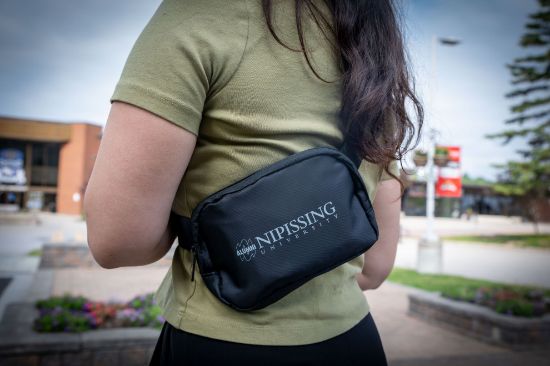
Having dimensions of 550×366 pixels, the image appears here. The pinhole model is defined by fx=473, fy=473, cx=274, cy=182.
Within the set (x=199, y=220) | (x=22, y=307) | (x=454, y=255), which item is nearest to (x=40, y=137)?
(x=454, y=255)

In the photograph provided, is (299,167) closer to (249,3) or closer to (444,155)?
(249,3)

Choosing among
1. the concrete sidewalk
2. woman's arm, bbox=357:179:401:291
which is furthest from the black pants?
the concrete sidewalk

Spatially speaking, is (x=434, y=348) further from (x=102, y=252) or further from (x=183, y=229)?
(x=102, y=252)

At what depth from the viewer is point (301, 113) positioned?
0.91 meters

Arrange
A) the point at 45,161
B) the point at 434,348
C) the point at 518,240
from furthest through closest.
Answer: the point at 45,161
the point at 518,240
the point at 434,348

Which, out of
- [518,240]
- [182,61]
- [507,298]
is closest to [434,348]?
[507,298]

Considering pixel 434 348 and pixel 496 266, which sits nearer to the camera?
pixel 434 348

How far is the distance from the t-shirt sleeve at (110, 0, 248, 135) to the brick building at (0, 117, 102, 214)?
41224mm

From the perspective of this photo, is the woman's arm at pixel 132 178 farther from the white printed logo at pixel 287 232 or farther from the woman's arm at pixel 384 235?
the woman's arm at pixel 384 235

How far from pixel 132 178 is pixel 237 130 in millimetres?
201

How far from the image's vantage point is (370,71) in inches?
39.2

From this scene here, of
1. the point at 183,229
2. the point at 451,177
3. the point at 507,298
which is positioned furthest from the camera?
the point at 451,177

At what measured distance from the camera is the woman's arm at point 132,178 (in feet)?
2.53

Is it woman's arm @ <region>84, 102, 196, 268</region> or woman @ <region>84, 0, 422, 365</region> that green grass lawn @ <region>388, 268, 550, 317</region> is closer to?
woman @ <region>84, 0, 422, 365</region>
